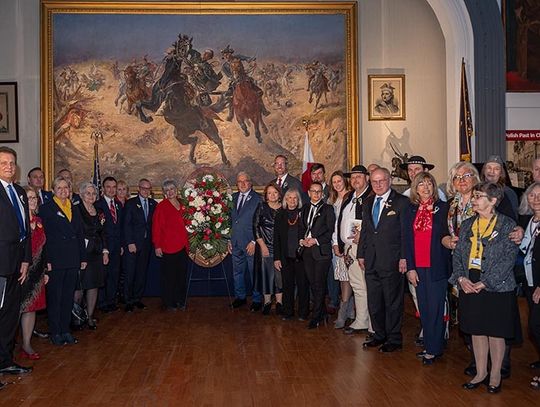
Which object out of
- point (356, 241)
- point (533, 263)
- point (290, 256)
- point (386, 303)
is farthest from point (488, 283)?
point (290, 256)

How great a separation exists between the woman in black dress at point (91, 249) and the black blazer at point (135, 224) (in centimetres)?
168

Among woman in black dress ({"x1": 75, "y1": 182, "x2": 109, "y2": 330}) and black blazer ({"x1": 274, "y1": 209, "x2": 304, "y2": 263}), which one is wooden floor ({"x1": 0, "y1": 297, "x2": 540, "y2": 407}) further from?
black blazer ({"x1": 274, "y1": 209, "x2": 304, "y2": 263})

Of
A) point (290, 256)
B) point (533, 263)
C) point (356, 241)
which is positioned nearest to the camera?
point (533, 263)

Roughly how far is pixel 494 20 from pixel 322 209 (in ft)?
14.1

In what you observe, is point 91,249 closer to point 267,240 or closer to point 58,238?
point 58,238

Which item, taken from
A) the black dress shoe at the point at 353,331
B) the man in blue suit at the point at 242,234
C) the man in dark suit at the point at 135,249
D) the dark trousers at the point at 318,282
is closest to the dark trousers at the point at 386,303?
the black dress shoe at the point at 353,331

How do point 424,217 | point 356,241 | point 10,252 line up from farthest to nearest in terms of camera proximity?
point 356,241 → point 424,217 → point 10,252

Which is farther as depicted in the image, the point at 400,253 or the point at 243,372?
the point at 400,253

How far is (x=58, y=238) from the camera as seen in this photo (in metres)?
6.79

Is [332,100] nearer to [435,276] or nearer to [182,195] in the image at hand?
[182,195]

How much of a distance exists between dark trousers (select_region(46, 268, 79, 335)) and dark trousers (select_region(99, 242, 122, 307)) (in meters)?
2.21

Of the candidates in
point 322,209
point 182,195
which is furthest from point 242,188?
point 322,209

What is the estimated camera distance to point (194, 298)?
10156 millimetres

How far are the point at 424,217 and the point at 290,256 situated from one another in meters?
2.50
